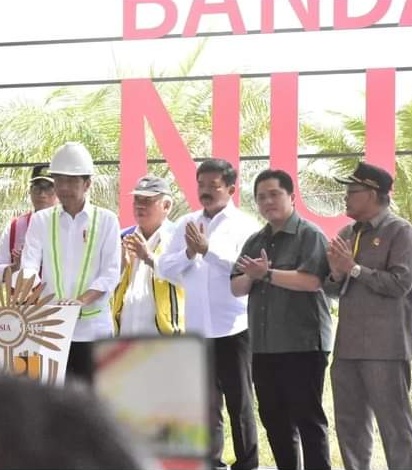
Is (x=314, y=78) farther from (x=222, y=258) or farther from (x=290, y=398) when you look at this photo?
(x=290, y=398)

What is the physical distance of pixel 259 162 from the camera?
3.94 metres

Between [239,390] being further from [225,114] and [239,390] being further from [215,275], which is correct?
[225,114]

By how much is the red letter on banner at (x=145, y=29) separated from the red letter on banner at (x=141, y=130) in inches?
Result: 7.7

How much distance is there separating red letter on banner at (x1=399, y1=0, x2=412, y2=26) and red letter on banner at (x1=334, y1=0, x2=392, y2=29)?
72mm

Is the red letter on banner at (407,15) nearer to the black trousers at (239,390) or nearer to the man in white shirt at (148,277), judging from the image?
the man in white shirt at (148,277)

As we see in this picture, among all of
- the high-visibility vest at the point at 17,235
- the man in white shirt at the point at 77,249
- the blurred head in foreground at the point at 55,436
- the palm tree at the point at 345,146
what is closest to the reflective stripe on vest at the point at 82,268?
the man in white shirt at the point at 77,249

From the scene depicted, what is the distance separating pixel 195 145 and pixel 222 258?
904mm

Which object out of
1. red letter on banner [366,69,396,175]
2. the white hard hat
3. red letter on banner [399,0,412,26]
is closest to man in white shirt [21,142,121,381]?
the white hard hat

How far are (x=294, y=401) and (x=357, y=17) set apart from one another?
162 cm

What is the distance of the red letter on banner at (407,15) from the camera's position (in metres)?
3.85

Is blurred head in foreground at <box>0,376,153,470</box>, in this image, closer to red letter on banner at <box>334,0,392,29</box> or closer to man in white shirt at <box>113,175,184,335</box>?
man in white shirt at <box>113,175,184,335</box>

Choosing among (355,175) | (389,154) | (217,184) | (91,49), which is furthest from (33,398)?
(91,49)

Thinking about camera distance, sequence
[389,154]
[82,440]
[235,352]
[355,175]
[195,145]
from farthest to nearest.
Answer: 1. [195,145]
2. [389,154]
3. [235,352]
4. [355,175]
5. [82,440]

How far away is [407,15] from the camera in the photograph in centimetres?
385
